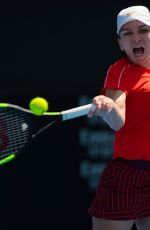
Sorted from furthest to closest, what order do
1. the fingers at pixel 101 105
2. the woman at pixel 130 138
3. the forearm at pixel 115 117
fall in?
the woman at pixel 130 138
the forearm at pixel 115 117
the fingers at pixel 101 105

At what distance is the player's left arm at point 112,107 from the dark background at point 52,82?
5.40 feet

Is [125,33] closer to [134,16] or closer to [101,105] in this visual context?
[134,16]

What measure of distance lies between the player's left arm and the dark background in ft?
5.40

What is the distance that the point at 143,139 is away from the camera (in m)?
3.02

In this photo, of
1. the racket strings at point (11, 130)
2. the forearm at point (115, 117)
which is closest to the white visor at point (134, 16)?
the forearm at point (115, 117)

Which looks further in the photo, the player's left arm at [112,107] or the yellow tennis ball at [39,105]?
the yellow tennis ball at [39,105]

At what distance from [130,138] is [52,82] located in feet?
5.79

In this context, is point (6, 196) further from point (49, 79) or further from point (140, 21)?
point (140, 21)

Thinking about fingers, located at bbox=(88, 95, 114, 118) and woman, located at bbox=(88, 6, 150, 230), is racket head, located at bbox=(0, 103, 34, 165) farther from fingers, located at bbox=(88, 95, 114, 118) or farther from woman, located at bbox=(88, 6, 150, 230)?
fingers, located at bbox=(88, 95, 114, 118)

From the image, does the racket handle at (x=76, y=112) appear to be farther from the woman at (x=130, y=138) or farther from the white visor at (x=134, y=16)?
the white visor at (x=134, y=16)

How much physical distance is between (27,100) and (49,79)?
0.26 metres

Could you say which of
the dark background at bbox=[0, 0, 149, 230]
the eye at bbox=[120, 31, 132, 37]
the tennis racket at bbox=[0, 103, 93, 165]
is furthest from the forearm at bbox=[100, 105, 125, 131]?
the dark background at bbox=[0, 0, 149, 230]

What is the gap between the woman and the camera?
9.80 feet

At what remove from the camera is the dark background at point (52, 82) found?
4582 millimetres
